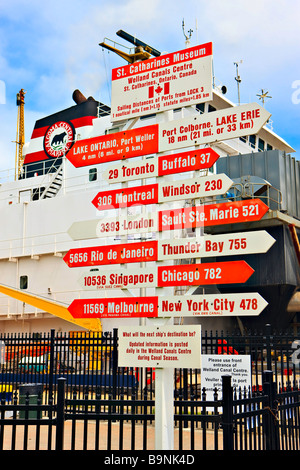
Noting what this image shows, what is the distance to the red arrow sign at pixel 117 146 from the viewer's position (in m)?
7.16

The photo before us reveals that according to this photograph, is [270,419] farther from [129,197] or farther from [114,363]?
[114,363]

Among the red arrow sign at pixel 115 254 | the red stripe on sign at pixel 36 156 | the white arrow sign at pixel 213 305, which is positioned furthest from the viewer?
the red stripe on sign at pixel 36 156

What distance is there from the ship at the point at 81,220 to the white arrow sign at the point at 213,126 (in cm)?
1365

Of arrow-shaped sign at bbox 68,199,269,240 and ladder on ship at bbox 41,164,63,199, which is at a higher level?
ladder on ship at bbox 41,164,63,199

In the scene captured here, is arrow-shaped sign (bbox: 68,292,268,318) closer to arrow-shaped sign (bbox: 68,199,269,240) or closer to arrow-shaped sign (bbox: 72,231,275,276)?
arrow-shaped sign (bbox: 72,231,275,276)

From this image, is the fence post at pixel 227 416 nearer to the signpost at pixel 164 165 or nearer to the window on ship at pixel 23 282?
the signpost at pixel 164 165

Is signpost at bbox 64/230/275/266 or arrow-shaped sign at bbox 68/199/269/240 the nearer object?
signpost at bbox 64/230/275/266

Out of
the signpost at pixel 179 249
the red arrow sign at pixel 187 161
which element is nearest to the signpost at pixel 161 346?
the signpost at pixel 179 249

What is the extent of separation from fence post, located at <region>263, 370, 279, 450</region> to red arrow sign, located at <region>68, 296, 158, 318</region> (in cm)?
171

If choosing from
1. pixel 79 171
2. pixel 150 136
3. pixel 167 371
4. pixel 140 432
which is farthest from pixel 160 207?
pixel 79 171

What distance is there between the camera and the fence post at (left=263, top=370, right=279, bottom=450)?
21.0 ft

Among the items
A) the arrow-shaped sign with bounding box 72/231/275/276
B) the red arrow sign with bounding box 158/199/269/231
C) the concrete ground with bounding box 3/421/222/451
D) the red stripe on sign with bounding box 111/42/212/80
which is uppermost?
the red stripe on sign with bounding box 111/42/212/80

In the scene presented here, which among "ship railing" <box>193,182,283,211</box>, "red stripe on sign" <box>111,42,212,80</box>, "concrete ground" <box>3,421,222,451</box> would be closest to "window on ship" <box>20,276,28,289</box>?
"ship railing" <box>193,182,283,211</box>
